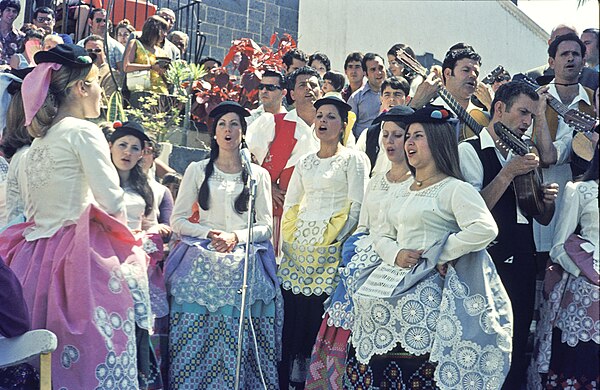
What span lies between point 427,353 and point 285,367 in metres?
1.75

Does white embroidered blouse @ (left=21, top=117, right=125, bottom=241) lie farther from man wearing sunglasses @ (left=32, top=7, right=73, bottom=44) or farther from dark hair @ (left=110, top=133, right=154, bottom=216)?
man wearing sunglasses @ (left=32, top=7, right=73, bottom=44)

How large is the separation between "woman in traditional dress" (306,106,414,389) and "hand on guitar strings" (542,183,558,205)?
0.83m

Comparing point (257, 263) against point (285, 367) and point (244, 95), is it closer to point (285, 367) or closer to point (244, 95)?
point (285, 367)

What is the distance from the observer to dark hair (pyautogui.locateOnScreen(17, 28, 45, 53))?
10.4 m

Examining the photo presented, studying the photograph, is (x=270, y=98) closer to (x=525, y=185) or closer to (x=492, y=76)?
(x=492, y=76)

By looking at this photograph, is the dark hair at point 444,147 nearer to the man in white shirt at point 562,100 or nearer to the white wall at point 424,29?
the man in white shirt at point 562,100

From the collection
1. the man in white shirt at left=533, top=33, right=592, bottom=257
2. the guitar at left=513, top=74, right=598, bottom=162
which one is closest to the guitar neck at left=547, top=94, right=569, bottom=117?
the guitar at left=513, top=74, right=598, bottom=162

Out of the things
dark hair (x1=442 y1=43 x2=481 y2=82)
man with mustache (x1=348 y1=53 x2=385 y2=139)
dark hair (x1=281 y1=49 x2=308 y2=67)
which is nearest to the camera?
dark hair (x1=442 y1=43 x2=481 y2=82)

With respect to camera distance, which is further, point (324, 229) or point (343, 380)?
point (324, 229)

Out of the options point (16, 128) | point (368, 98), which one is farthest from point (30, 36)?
point (16, 128)

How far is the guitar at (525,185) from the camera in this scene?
5.73m

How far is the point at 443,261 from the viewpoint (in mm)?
5230

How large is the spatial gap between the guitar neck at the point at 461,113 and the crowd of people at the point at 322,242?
0.07 feet

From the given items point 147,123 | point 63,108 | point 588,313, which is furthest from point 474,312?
point 147,123
